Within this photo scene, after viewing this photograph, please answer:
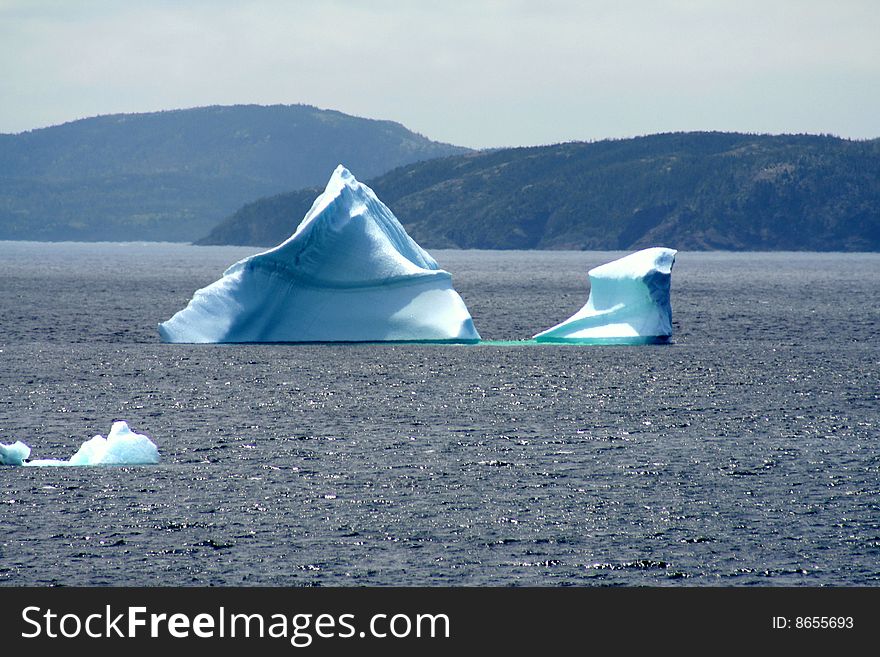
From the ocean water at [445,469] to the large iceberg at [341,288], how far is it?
0.79 metres

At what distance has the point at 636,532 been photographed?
13148mm

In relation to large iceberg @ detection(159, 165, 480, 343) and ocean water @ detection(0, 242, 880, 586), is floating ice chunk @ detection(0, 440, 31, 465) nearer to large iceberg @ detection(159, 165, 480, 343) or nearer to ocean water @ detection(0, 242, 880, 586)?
ocean water @ detection(0, 242, 880, 586)

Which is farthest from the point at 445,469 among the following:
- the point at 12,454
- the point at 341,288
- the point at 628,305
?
the point at 628,305

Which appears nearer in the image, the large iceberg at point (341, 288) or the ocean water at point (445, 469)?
the ocean water at point (445, 469)

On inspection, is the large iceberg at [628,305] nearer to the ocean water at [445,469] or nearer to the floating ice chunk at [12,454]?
the ocean water at [445,469]

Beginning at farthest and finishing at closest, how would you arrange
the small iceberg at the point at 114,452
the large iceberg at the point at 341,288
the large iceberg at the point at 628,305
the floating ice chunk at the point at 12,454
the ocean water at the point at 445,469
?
the large iceberg at the point at 628,305, the large iceberg at the point at 341,288, the small iceberg at the point at 114,452, the floating ice chunk at the point at 12,454, the ocean water at the point at 445,469

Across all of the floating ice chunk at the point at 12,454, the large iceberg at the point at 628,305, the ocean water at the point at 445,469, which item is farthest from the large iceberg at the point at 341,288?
the floating ice chunk at the point at 12,454

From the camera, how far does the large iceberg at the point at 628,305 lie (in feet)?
99.0

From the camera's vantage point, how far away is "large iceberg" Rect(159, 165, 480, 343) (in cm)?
2947

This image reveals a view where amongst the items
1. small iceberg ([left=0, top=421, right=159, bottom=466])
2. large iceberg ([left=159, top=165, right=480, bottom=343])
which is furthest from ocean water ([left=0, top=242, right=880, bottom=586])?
large iceberg ([left=159, top=165, right=480, bottom=343])
